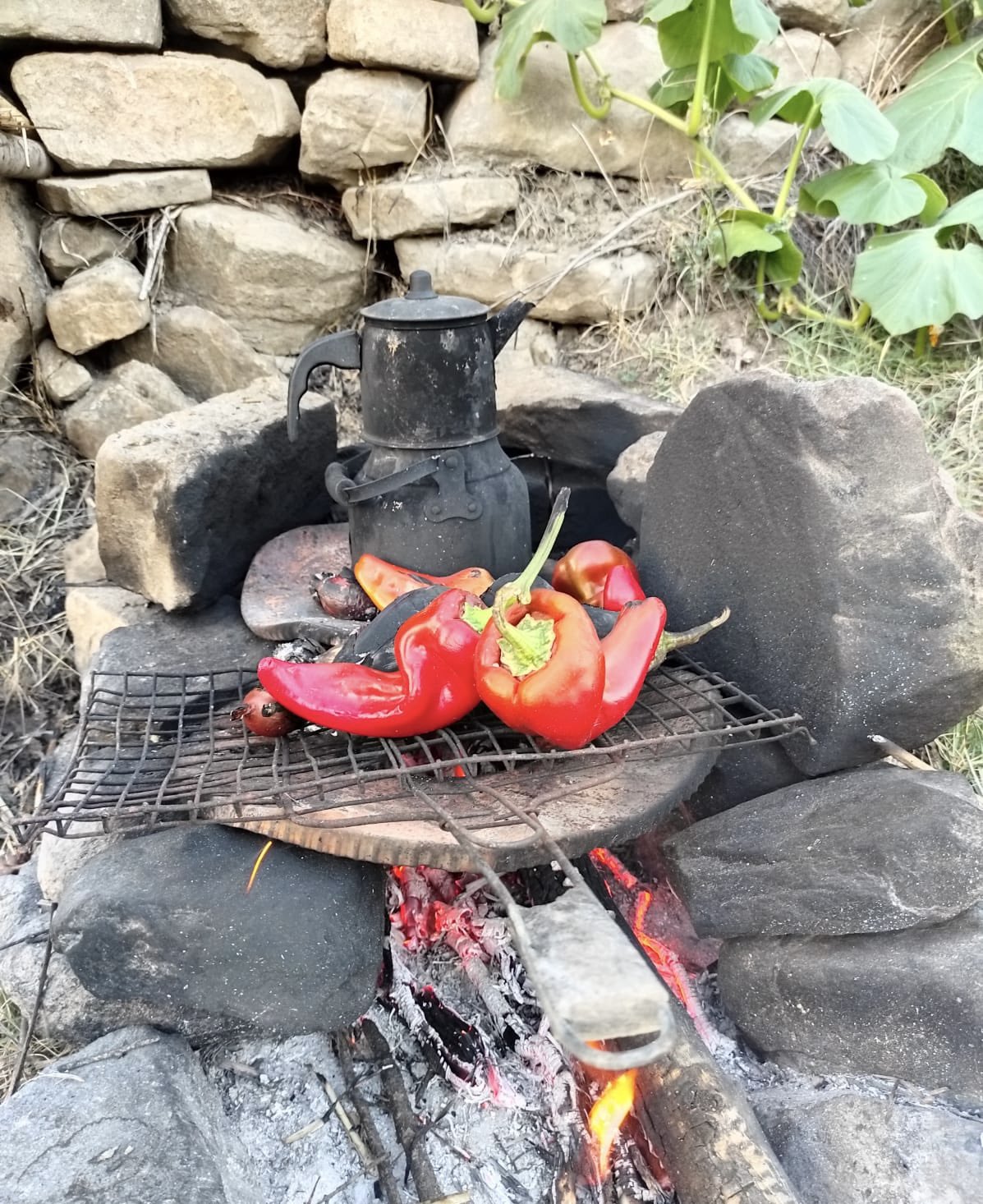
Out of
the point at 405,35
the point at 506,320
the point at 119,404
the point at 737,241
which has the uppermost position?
the point at 405,35

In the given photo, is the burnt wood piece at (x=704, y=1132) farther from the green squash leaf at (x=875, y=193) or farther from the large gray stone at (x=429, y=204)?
the large gray stone at (x=429, y=204)

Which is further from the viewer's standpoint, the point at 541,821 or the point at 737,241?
the point at 737,241

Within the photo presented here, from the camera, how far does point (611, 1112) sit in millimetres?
1557

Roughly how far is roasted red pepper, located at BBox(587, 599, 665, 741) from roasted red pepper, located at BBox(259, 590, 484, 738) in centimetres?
25

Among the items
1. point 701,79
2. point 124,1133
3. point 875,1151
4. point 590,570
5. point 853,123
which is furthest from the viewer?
point 701,79

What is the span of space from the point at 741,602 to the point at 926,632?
0.37m

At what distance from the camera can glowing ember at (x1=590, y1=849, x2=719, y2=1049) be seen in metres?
1.76

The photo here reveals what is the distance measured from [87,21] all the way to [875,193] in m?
2.40

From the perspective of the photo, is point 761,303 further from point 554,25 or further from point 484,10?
point 484,10

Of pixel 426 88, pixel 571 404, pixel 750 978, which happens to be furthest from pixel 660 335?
pixel 750 978

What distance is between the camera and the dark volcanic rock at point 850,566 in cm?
156

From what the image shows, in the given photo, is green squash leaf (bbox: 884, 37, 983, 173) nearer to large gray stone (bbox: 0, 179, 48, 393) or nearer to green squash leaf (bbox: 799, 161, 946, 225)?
green squash leaf (bbox: 799, 161, 946, 225)

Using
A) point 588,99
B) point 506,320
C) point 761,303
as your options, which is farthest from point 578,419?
point 588,99

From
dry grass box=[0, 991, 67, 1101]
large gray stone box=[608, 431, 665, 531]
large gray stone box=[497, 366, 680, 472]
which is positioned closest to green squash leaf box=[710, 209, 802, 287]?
large gray stone box=[497, 366, 680, 472]
